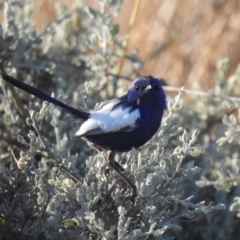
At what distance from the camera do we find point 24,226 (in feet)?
9.32

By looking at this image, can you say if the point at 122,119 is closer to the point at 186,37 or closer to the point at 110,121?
the point at 110,121

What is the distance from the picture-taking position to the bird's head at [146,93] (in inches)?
127

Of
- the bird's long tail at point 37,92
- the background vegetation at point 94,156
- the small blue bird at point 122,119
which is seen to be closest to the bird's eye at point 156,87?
the small blue bird at point 122,119

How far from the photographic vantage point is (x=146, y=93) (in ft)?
10.6

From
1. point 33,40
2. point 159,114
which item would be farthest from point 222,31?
point 159,114

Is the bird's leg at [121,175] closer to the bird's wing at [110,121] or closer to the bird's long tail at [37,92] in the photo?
the bird's wing at [110,121]

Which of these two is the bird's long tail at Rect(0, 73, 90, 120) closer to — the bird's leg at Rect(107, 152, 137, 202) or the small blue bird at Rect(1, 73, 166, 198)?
the small blue bird at Rect(1, 73, 166, 198)

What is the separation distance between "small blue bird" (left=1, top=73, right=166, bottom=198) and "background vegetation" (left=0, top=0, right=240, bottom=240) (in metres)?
0.06

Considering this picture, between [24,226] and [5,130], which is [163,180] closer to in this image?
[24,226]

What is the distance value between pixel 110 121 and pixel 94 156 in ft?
0.69

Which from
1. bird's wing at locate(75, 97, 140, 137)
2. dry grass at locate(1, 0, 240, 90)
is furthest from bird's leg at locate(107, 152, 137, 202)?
dry grass at locate(1, 0, 240, 90)

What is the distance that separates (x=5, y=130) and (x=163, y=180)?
5.12 feet

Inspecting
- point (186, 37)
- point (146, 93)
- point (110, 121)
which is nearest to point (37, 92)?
point (110, 121)

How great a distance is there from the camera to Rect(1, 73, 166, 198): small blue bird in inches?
122
